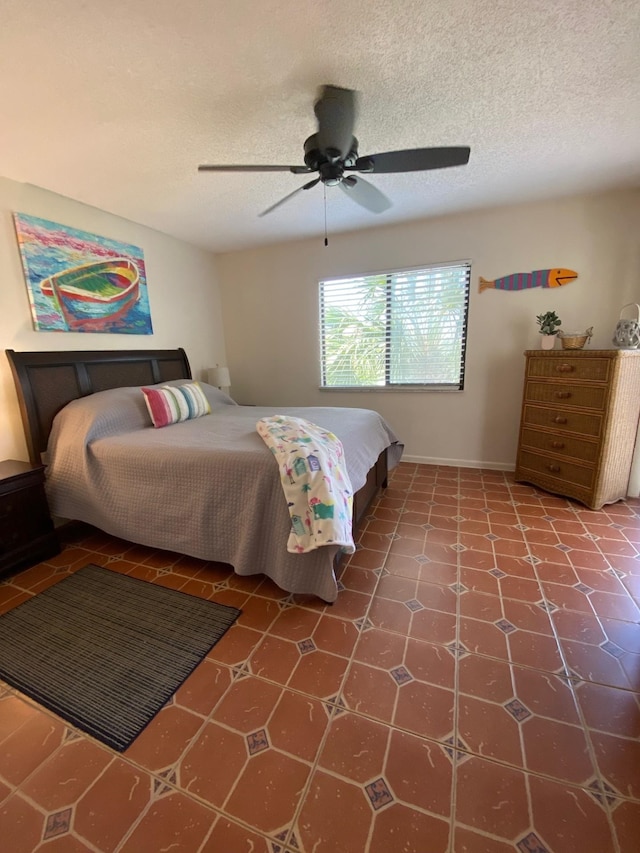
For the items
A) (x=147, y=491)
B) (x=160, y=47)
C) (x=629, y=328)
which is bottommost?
(x=147, y=491)

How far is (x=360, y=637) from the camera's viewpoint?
1535mm

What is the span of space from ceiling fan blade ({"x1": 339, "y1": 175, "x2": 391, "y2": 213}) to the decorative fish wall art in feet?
4.99

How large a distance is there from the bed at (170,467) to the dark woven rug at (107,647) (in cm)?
29

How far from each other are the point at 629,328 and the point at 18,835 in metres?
3.91

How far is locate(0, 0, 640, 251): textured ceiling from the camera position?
1242 mm

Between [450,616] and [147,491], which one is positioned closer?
[450,616]

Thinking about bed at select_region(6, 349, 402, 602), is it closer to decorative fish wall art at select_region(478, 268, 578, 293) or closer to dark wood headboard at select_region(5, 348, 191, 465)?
dark wood headboard at select_region(5, 348, 191, 465)

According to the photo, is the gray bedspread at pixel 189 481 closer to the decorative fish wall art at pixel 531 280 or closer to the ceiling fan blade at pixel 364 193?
the ceiling fan blade at pixel 364 193

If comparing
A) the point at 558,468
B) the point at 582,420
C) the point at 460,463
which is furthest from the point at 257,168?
the point at 460,463

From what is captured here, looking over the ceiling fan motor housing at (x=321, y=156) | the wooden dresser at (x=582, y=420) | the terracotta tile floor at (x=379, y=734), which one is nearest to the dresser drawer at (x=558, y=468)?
the wooden dresser at (x=582, y=420)

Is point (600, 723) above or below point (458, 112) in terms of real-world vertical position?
below

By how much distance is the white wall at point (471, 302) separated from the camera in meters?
2.86

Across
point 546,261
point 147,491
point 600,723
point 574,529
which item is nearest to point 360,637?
point 600,723

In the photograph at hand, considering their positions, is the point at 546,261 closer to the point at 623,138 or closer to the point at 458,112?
the point at 623,138
